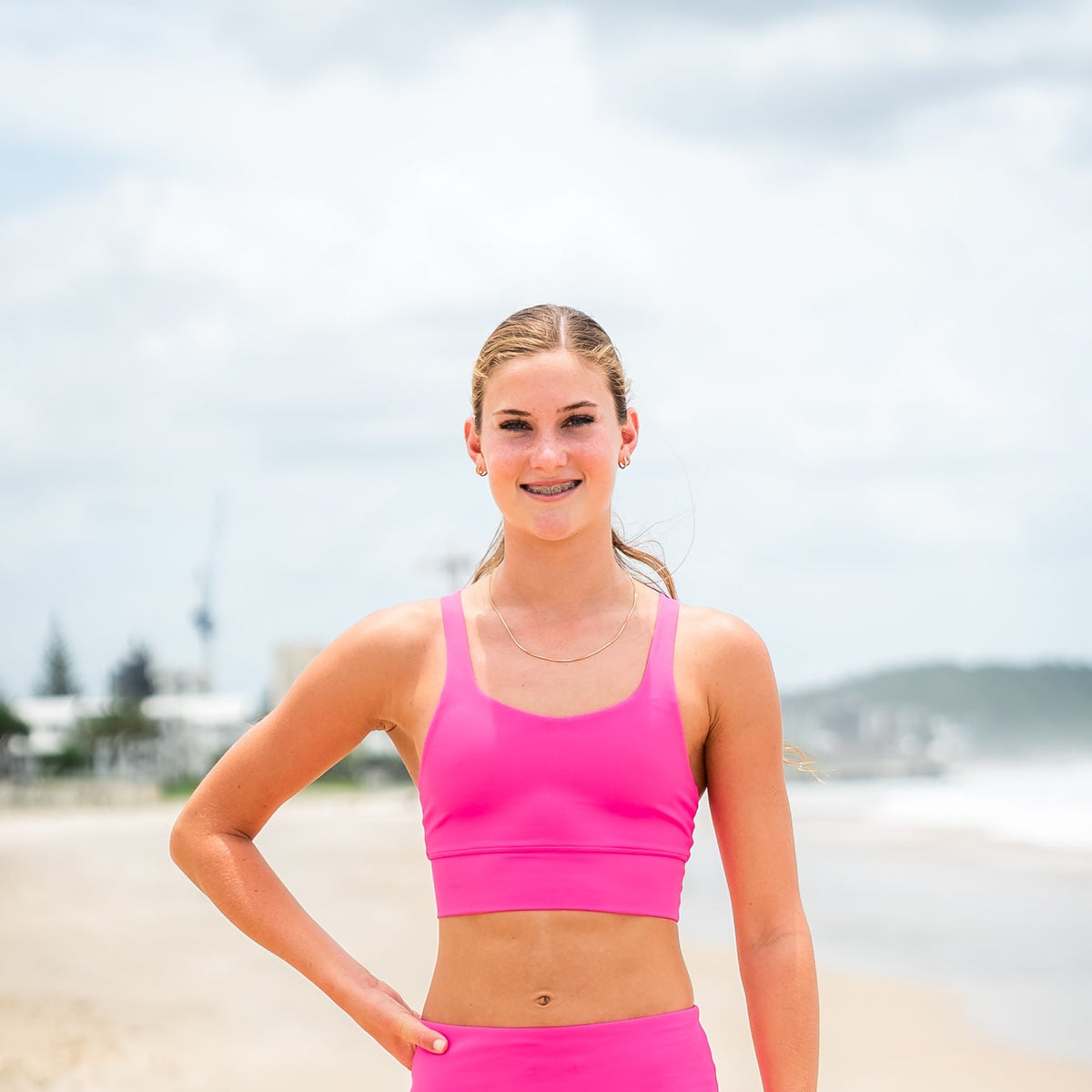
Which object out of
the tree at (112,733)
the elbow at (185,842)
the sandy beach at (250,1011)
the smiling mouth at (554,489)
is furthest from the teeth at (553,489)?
the tree at (112,733)

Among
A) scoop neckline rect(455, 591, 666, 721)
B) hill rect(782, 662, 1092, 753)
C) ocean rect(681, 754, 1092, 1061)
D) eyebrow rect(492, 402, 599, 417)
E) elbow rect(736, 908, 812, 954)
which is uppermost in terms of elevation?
eyebrow rect(492, 402, 599, 417)

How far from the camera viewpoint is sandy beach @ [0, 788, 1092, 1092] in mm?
8516

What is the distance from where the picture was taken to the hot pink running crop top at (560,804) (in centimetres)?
195

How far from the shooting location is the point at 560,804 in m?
1.94

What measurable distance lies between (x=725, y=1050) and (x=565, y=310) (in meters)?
7.40

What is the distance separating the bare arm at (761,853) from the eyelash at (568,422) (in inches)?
12.8

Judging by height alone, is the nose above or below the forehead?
below

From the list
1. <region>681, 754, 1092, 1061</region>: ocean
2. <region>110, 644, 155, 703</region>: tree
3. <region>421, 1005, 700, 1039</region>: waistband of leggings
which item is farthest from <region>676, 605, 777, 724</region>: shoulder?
<region>110, 644, 155, 703</region>: tree

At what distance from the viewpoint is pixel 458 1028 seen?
1.98 meters

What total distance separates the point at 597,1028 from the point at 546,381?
0.86 m

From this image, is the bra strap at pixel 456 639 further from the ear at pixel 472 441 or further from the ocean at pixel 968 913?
the ocean at pixel 968 913

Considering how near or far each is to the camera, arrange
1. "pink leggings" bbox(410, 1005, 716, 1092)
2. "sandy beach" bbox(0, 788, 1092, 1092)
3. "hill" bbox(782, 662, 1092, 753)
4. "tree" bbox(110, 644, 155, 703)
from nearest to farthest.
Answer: "pink leggings" bbox(410, 1005, 716, 1092) < "sandy beach" bbox(0, 788, 1092, 1092) < "tree" bbox(110, 644, 155, 703) < "hill" bbox(782, 662, 1092, 753)

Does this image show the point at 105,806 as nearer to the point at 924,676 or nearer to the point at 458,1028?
the point at 458,1028

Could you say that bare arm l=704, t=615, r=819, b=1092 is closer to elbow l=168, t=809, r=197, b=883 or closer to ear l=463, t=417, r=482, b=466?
ear l=463, t=417, r=482, b=466
